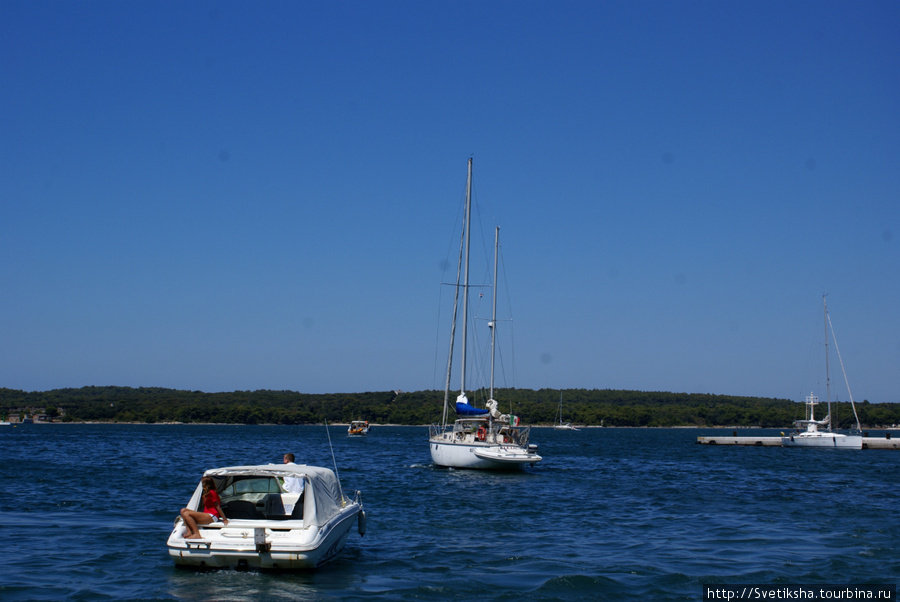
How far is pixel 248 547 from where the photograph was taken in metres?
14.9

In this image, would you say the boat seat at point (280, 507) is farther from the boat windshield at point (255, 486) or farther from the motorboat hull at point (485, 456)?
the motorboat hull at point (485, 456)

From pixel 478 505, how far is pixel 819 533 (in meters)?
11.9

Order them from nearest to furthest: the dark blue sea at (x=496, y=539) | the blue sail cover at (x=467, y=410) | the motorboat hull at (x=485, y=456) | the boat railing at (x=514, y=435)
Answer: the dark blue sea at (x=496, y=539), the motorboat hull at (x=485, y=456), the boat railing at (x=514, y=435), the blue sail cover at (x=467, y=410)

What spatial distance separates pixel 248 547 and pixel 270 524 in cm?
108

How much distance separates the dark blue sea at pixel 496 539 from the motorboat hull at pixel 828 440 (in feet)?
151

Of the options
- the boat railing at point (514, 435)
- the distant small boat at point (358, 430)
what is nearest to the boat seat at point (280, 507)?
the boat railing at point (514, 435)

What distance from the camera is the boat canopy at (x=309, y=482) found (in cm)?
1619

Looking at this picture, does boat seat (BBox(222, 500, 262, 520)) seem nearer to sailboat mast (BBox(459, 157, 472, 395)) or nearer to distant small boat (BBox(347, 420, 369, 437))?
sailboat mast (BBox(459, 157, 472, 395))

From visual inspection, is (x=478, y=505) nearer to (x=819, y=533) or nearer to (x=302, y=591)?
(x=819, y=533)

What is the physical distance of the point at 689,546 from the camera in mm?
20906

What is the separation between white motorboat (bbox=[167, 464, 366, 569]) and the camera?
49.3 feet

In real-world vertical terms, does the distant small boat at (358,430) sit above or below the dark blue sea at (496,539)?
below

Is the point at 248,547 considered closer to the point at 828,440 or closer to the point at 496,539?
the point at 496,539

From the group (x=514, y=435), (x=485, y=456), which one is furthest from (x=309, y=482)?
(x=514, y=435)
